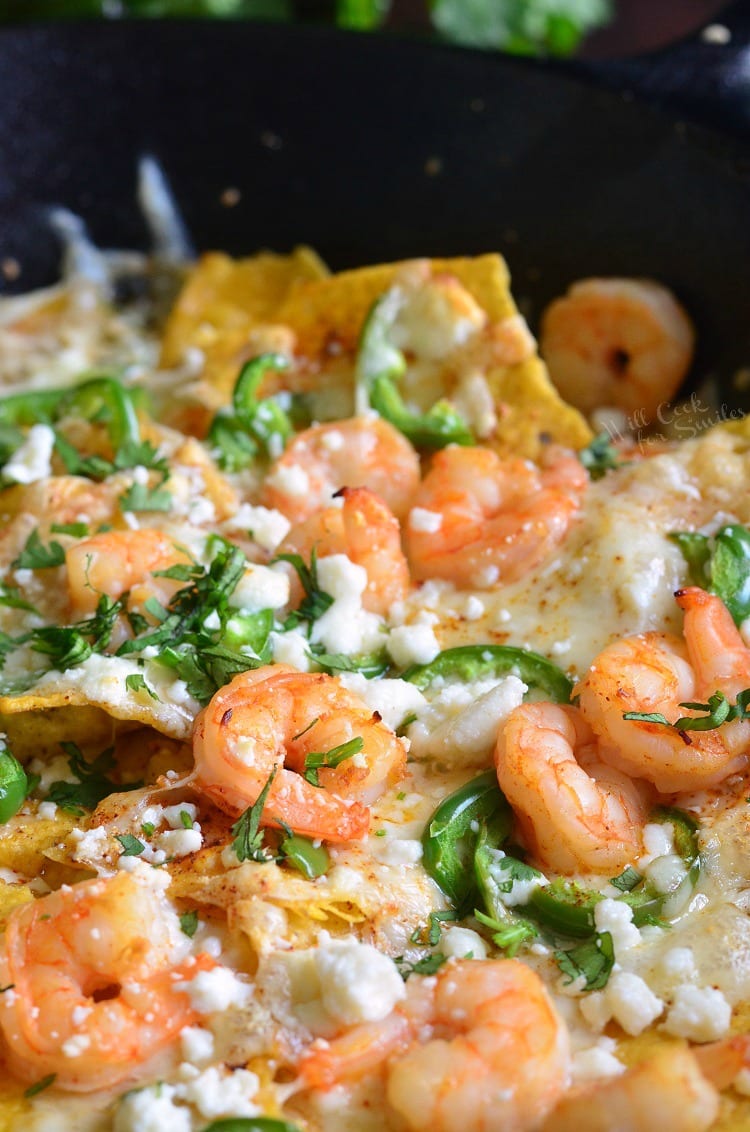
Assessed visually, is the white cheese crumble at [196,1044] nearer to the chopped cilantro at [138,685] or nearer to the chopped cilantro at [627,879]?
the chopped cilantro at [138,685]

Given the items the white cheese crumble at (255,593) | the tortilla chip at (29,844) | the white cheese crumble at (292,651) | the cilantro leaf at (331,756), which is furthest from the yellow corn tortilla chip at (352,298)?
the tortilla chip at (29,844)

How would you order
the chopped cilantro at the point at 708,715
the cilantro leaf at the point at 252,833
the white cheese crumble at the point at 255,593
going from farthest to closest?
1. the white cheese crumble at the point at 255,593
2. the chopped cilantro at the point at 708,715
3. the cilantro leaf at the point at 252,833

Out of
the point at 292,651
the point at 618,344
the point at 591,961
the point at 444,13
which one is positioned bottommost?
the point at 591,961

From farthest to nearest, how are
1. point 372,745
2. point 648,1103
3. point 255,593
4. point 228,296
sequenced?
point 228,296 < point 255,593 < point 372,745 < point 648,1103

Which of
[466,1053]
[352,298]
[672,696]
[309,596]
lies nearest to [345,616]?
[309,596]

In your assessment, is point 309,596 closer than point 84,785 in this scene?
No

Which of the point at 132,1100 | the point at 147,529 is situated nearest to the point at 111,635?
the point at 147,529

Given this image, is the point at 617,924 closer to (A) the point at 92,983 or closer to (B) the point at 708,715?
(B) the point at 708,715
